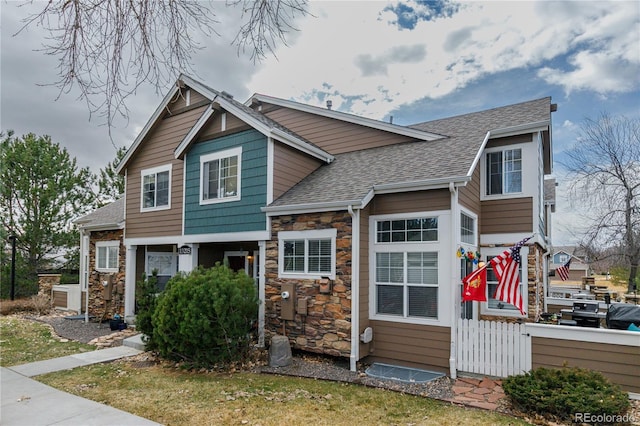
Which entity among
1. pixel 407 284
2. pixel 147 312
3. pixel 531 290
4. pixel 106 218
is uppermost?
pixel 106 218

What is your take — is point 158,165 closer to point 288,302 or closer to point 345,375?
point 288,302

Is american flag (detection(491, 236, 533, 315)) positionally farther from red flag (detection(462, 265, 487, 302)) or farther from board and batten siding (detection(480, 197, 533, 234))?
board and batten siding (detection(480, 197, 533, 234))

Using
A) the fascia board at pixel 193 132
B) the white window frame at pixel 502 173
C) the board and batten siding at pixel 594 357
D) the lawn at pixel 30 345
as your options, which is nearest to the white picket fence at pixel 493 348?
the board and batten siding at pixel 594 357

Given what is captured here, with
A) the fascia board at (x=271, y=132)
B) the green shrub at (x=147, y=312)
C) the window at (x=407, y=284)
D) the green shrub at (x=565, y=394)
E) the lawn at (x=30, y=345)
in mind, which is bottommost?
the lawn at (x=30, y=345)

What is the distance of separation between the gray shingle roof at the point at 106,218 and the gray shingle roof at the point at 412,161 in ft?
24.2

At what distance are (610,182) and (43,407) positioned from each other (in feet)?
80.7

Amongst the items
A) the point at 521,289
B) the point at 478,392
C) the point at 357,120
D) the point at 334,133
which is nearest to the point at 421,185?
the point at 478,392

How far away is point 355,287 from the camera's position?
757cm

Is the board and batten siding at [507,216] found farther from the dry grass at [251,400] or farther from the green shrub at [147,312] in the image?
the green shrub at [147,312]

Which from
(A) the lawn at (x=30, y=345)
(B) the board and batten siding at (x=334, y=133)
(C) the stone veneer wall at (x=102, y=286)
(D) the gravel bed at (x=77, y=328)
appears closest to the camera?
(A) the lawn at (x=30, y=345)

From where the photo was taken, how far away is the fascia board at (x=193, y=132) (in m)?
10.2

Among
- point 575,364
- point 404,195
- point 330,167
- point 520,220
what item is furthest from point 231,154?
point 575,364

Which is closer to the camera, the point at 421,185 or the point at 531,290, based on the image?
the point at 421,185

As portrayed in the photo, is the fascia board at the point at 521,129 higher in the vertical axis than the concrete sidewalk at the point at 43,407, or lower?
higher
